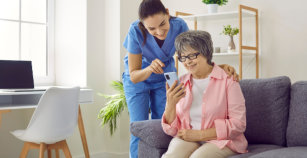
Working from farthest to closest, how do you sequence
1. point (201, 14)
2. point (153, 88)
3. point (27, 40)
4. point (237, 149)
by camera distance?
point (27, 40) → point (201, 14) → point (153, 88) → point (237, 149)

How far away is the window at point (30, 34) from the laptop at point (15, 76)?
1.38 feet

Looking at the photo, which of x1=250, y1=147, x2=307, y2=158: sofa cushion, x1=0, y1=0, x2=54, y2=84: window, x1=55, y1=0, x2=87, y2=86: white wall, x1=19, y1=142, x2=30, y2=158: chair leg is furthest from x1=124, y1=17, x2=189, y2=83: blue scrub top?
x1=0, y1=0, x2=54, y2=84: window

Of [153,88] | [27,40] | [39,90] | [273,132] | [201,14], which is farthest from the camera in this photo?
[27,40]

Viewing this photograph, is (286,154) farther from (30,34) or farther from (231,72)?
(30,34)

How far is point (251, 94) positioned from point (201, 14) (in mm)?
1424

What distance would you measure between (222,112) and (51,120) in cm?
139

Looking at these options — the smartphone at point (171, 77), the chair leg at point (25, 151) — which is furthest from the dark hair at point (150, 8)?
the chair leg at point (25, 151)

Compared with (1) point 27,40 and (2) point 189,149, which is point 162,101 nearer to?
(2) point 189,149

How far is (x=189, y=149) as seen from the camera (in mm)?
1867

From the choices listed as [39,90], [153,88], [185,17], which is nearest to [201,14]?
[185,17]

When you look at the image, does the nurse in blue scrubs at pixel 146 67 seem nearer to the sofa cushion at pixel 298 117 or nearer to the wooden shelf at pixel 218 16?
the sofa cushion at pixel 298 117

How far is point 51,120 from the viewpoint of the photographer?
9.07ft

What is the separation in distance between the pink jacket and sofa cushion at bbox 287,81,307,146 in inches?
11.0

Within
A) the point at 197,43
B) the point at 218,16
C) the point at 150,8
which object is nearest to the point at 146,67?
the point at 150,8
